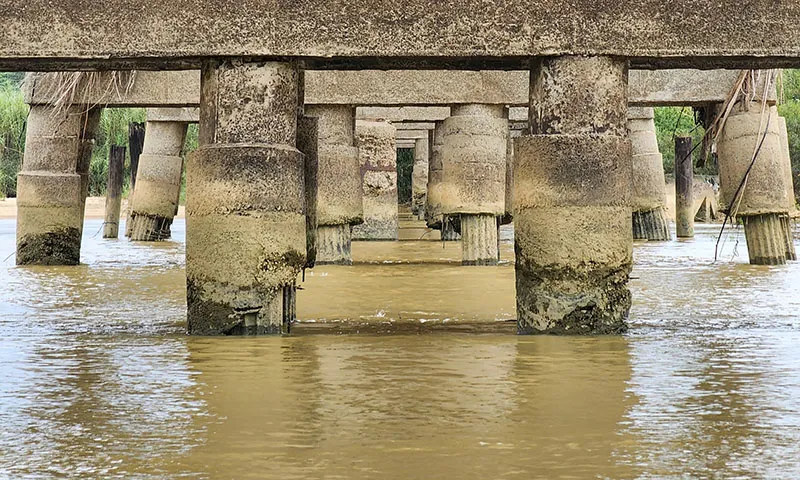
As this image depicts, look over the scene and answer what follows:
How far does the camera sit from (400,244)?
68.2ft

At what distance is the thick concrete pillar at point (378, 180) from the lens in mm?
21656

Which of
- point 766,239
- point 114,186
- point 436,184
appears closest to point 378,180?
point 436,184

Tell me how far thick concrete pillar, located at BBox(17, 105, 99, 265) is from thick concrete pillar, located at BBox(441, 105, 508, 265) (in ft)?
14.1

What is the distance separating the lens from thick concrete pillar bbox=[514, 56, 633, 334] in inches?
324

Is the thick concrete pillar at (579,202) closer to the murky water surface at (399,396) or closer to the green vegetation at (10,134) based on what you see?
the murky water surface at (399,396)

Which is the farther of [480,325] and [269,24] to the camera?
[480,325]

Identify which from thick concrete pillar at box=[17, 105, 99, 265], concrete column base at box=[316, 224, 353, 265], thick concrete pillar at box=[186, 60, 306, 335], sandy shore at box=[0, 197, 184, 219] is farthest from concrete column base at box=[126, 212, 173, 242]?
sandy shore at box=[0, 197, 184, 219]

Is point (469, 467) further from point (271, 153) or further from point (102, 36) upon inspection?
point (102, 36)

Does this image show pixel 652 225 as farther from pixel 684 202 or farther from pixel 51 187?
pixel 51 187

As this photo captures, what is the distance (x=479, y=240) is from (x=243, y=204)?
7.58 meters

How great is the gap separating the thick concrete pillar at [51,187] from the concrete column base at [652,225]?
33.7 feet

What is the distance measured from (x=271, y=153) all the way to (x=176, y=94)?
23.8 ft

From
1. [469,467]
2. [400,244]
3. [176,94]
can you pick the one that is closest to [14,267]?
[176,94]

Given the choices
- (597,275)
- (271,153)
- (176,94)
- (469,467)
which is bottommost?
(469,467)
